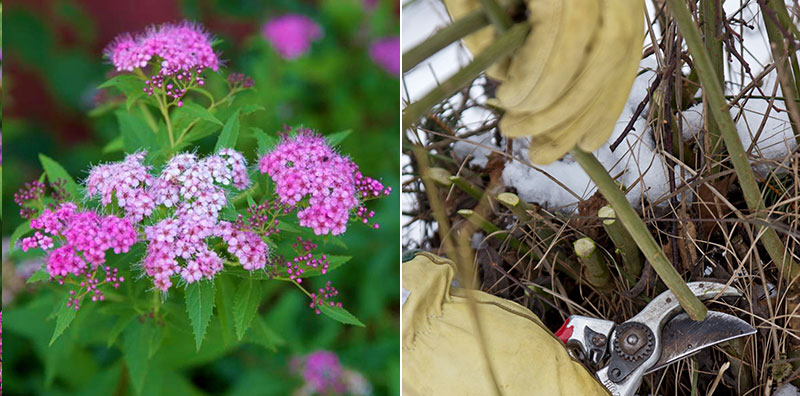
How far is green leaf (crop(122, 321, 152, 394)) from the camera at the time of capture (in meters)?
0.46

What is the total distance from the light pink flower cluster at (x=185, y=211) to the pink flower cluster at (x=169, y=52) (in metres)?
0.07

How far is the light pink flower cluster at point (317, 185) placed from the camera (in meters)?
0.34

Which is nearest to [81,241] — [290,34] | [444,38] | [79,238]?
[79,238]

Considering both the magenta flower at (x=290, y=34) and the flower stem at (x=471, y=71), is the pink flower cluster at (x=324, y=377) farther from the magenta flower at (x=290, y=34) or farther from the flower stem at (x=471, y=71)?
the flower stem at (x=471, y=71)

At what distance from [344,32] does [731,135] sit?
2.85 feet

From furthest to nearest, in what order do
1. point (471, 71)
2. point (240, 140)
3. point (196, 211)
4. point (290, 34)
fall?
point (290, 34) < point (240, 140) < point (196, 211) < point (471, 71)

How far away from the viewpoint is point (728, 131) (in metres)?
0.29

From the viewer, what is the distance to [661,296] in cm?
34

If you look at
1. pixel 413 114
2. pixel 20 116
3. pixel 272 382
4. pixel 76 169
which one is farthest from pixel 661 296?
pixel 20 116

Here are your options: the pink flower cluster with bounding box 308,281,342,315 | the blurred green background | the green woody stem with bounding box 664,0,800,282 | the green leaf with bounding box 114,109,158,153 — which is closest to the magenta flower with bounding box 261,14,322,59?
the blurred green background

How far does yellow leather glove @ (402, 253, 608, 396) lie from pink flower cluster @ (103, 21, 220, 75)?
0.16 metres

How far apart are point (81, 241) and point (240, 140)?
4.8 inches

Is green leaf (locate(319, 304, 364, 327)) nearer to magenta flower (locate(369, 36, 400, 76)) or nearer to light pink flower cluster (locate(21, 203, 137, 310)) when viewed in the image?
light pink flower cluster (locate(21, 203, 137, 310))

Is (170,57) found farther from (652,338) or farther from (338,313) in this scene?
(652,338)
